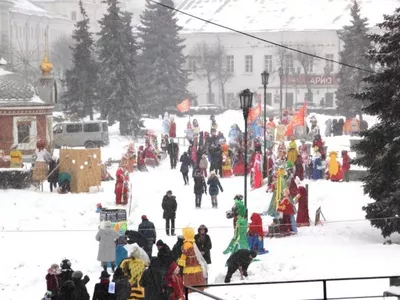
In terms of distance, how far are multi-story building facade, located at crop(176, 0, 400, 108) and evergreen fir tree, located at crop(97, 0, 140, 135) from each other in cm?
2598

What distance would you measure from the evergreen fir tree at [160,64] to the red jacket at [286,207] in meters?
43.9

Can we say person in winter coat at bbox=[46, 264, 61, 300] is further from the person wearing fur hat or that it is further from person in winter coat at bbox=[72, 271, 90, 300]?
the person wearing fur hat

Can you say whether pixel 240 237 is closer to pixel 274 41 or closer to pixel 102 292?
pixel 102 292

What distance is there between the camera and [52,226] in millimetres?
24703

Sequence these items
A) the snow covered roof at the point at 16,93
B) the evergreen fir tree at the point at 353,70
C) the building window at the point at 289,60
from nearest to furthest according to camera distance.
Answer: the snow covered roof at the point at 16,93 → the evergreen fir tree at the point at 353,70 → the building window at the point at 289,60

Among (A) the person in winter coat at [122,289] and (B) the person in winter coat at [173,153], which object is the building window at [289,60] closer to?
(B) the person in winter coat at [173,153]

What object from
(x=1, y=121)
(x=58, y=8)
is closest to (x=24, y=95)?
(x=1, y=121)

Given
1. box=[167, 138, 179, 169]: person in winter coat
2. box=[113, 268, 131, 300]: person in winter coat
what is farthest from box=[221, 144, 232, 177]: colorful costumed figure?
box=[113, 268, 131, 300]: person in winter coat

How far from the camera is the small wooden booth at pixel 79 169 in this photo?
97.8ft

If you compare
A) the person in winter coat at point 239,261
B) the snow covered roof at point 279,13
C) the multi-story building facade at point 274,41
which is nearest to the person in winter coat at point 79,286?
the person in winter coat at point 239,261

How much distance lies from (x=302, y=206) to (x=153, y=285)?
8610mm

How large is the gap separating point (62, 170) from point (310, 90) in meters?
54.9

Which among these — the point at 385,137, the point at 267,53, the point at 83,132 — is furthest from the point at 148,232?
the point at 267,53

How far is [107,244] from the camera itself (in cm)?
1906
